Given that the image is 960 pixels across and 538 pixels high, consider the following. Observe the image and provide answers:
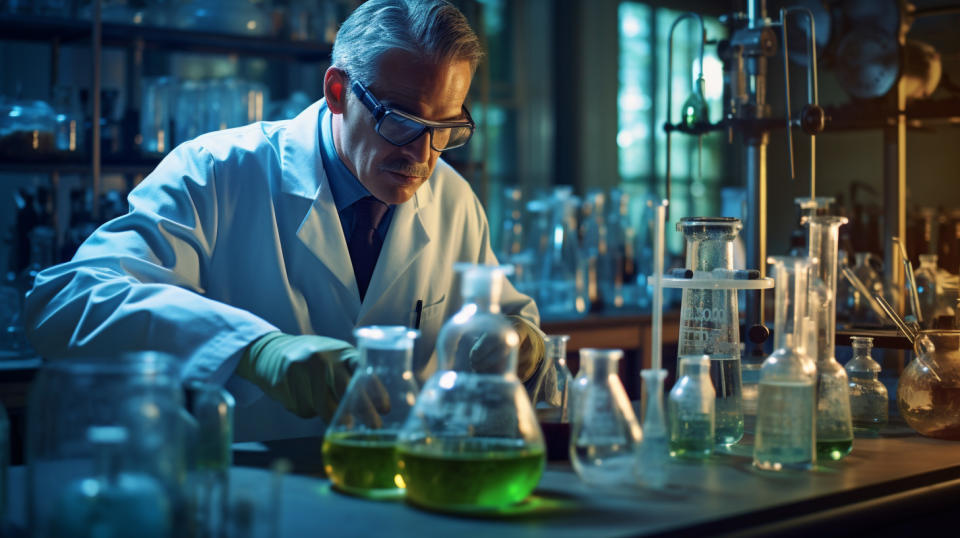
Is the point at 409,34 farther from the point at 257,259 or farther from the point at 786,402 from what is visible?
the point at 786,402

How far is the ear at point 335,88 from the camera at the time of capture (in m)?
1.88

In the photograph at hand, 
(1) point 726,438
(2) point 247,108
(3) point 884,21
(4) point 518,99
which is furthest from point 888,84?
(4) point 518,99

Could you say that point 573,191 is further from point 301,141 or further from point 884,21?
point 301,141

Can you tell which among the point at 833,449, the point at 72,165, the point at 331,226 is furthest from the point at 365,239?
the point at 72,165

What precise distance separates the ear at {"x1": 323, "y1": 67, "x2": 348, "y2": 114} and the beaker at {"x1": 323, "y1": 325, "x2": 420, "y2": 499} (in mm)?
875

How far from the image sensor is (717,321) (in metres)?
1.44

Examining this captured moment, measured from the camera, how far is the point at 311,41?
12.0ft

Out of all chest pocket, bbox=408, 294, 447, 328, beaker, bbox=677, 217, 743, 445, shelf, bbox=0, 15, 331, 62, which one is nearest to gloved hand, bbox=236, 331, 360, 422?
beaker, bbox=677, 217, 743, 445

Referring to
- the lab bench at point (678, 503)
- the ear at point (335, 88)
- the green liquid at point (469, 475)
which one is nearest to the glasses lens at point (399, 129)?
the ear at point (335, 88)

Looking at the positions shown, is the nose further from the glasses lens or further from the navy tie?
the navy tie

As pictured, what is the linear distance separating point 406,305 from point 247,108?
1.62 m

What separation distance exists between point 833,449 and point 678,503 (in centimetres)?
35

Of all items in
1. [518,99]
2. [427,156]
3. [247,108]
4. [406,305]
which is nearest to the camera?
[427,156]

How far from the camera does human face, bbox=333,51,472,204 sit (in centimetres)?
173
